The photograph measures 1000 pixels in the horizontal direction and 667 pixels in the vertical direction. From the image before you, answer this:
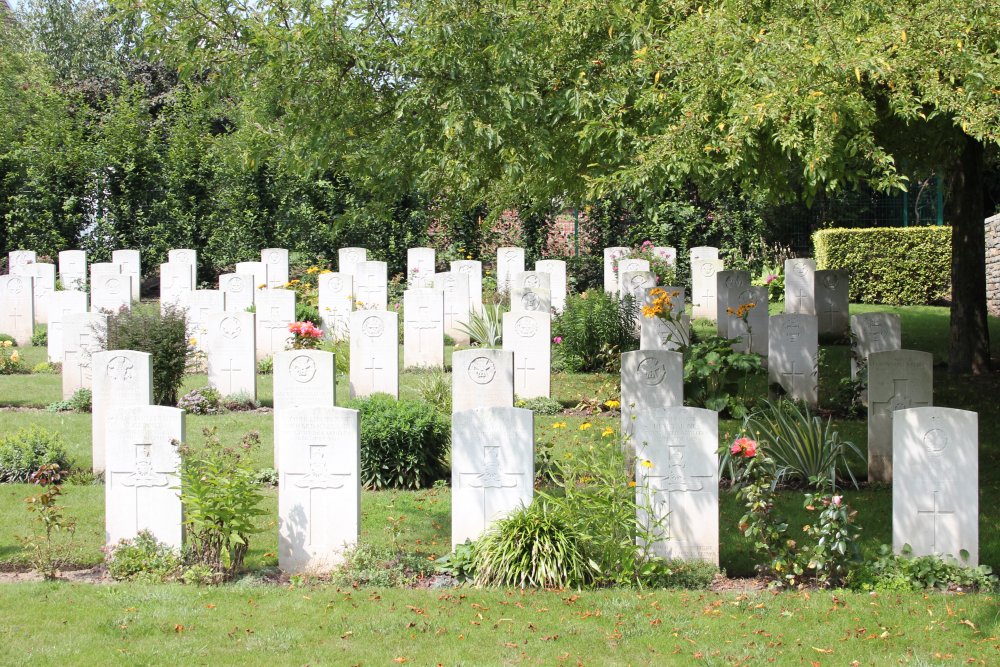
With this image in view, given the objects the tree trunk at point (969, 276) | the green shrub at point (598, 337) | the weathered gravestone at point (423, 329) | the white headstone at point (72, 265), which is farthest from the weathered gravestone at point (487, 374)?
the white headstone at point (72, 265)

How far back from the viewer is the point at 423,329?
15.2m

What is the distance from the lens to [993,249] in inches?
749

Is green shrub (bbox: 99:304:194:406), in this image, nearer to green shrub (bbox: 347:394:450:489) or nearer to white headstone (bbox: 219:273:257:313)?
green shrub (bbox: 347:394:450:489)

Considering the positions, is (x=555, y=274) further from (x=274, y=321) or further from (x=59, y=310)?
(x=59, y=310)

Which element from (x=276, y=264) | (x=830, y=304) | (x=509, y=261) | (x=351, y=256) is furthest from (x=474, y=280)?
(x=830, y=304)

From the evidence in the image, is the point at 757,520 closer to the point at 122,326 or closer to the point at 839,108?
the point at 839,108

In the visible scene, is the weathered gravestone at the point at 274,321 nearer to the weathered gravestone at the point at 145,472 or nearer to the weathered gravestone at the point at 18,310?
the weathered gravestone at the point at 18,310

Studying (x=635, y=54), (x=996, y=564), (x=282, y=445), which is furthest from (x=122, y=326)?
(x=996, y=564)

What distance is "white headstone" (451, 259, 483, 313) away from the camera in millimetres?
18006

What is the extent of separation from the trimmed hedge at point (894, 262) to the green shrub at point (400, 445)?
1280 centimetres

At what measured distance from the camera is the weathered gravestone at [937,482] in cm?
688

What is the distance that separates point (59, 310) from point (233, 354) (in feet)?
13.3

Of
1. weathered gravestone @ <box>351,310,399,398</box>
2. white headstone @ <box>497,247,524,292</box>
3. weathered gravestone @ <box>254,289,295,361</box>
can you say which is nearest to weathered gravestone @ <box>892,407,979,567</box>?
weathered gravestone @ <box>351,310,399,398</box>

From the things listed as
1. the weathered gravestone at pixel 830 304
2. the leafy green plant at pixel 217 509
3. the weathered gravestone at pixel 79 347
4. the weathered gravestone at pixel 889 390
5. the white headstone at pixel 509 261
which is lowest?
the leafy green plant at pixel 217 509
